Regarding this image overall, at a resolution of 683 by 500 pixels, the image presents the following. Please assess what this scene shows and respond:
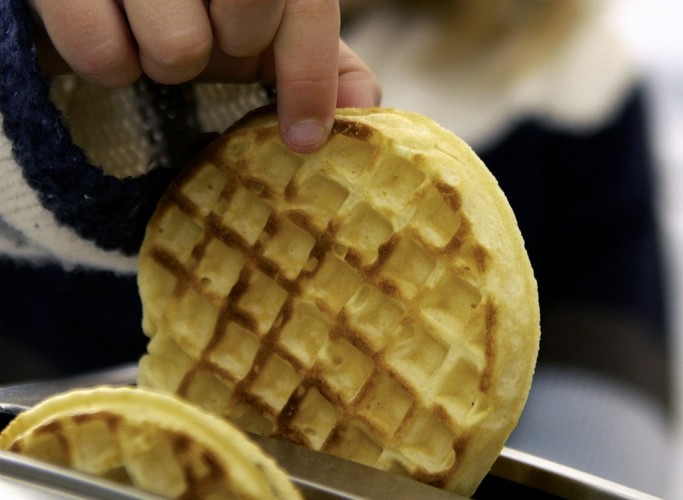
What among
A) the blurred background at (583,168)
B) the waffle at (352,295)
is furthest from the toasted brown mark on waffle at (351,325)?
the blurred background at (583,168)

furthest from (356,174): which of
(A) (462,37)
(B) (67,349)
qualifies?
(A) (462,37)

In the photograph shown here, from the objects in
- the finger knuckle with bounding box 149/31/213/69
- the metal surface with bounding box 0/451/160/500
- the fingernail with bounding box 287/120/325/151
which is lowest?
the metal surface with bounding box 0/451/160/500

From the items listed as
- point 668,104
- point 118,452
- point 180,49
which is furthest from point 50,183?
point 668,104

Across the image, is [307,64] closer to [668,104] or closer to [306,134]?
[306,134]

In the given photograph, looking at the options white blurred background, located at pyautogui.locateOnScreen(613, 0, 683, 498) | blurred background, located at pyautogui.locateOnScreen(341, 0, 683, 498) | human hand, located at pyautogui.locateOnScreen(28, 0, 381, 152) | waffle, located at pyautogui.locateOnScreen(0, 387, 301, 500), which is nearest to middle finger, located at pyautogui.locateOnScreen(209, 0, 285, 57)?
human hand, located at pyautogui.locateOnScreen(28, 0, 381, 152)

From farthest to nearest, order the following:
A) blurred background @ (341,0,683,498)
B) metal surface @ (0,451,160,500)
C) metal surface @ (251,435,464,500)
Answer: blurred background @ (341,0,683,498)
metal surface @ (251,435,464,500)
metal surface @ (0,451,160,500)

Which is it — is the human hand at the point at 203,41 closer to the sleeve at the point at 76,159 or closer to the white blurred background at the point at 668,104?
the sleeve at the point at 76,159

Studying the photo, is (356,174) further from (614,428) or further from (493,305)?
(614,428)

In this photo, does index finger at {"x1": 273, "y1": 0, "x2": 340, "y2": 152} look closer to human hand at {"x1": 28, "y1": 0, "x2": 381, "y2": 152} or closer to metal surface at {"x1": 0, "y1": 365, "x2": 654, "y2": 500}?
human hand at {"x1": 28, "y1": 0, "x2": 381, "y2": 152}

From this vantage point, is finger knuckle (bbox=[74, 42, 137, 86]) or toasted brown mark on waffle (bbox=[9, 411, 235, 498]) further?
finger knuckle (bbox=[74, 42, 137, 86])
